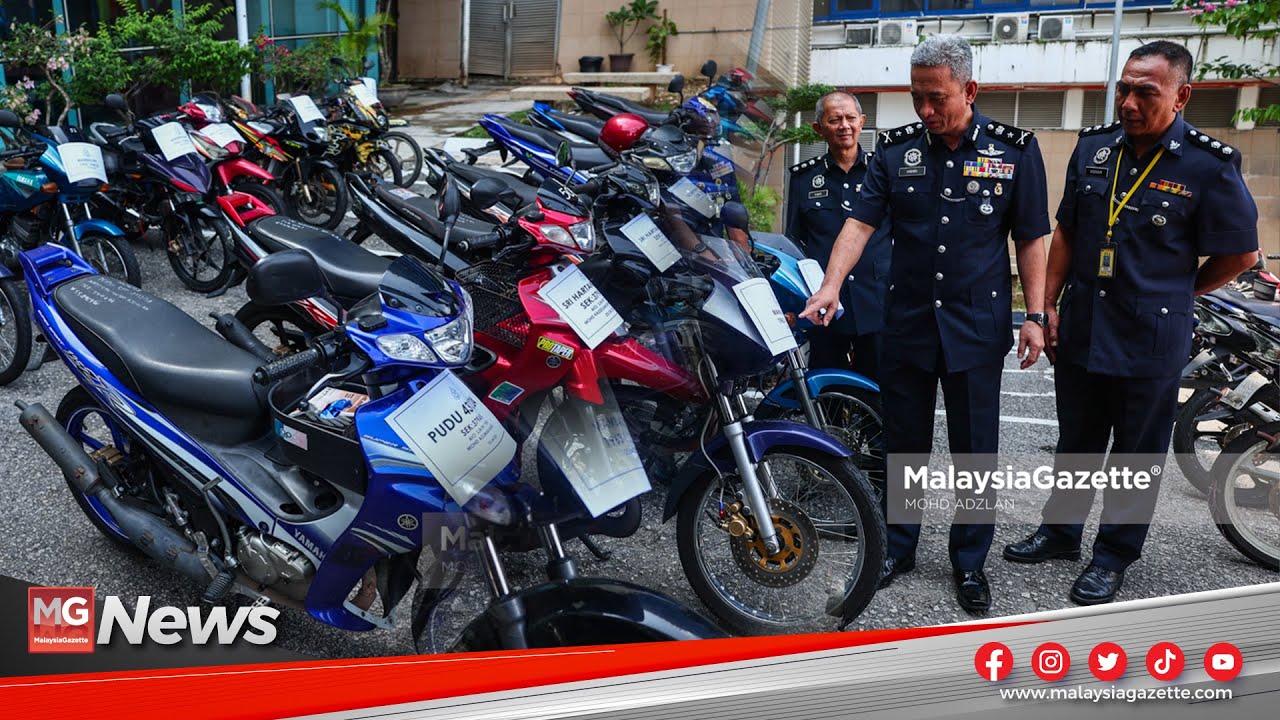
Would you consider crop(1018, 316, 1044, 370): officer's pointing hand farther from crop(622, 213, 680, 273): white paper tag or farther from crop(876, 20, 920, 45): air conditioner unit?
crop(876, 20, 920, 45): air conditioner unit

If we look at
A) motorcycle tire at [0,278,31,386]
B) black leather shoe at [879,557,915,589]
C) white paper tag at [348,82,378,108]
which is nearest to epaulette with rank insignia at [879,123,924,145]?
black leather shoe at [879,557,915,589]

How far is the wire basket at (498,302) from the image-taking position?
2.58 m

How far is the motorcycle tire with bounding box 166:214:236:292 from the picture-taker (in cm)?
533

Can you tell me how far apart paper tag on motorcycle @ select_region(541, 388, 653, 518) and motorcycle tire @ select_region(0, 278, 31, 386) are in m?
2.79

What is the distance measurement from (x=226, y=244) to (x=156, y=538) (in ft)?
9.70

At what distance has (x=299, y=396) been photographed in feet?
7.85

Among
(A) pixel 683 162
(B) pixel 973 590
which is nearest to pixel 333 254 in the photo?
(A) pixel 683 162

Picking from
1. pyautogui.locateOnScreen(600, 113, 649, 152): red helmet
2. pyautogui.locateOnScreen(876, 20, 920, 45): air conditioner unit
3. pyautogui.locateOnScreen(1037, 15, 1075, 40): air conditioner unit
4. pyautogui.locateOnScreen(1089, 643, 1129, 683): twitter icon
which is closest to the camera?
pyautogui.locateOnScreen(1089, 643, 1129, 683): twitter icon

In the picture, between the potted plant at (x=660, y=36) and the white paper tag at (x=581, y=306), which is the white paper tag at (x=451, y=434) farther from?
the potted plant at (x=660, y=36)

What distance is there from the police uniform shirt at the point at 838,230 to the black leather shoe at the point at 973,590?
963 millimetres

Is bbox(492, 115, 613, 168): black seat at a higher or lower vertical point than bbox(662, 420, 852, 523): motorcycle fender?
higher

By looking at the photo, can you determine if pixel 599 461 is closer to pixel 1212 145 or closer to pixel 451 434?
pixel 451 434

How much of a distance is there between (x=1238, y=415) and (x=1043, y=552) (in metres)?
0.78

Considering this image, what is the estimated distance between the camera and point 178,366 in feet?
8.30
